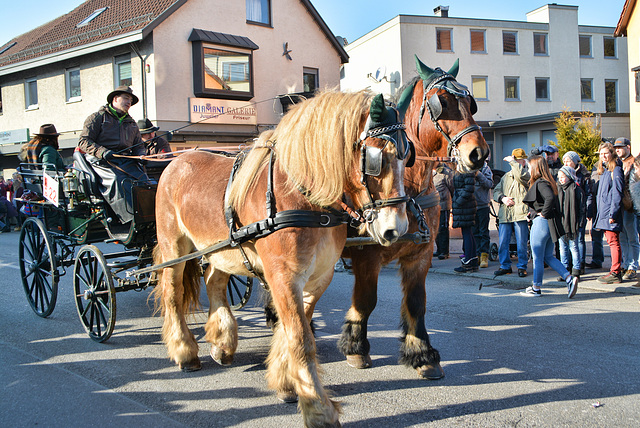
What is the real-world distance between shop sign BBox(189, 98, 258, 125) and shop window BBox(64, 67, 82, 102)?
499cm

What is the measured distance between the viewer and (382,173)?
3127mm

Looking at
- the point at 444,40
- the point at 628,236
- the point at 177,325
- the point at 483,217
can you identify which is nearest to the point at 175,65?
the point at 483,217

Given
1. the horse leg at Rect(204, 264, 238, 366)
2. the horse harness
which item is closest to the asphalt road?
the horse leg at Rect(204, 264, 238, 366)

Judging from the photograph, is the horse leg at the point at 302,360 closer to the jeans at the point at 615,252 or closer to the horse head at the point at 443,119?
the horse head at the point at 443,119

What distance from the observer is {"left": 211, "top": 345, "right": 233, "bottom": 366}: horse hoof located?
177 inches

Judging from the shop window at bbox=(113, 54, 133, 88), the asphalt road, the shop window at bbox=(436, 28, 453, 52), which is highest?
the shop window at bbox=(436, 28, 453, 52)

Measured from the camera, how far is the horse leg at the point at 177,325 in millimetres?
4445

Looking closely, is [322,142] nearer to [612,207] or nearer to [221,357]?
[221,357]

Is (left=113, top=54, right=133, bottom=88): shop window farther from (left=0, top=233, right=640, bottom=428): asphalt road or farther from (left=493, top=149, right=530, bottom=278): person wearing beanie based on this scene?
(left=493, top=149, right=530, bottom=278): person wearing beanie

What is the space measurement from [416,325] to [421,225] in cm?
82

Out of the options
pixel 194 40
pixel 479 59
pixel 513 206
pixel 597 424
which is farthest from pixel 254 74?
pixel 597 424

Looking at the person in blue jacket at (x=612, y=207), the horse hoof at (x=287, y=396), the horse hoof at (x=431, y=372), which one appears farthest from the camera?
the person in blue jacket at (x=612, y=207)

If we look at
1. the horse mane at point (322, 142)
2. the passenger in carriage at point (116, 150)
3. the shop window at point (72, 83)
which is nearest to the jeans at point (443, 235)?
the passenger in carriage at point (116, 150)

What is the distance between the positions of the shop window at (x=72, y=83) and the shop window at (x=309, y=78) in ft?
29.2
